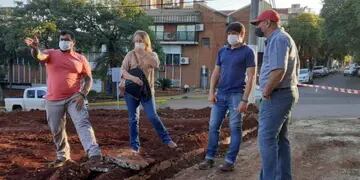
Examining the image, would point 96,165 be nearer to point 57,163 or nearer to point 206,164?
point 57,163

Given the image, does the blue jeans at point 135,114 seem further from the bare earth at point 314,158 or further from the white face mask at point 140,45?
the bare earth at point 314,158

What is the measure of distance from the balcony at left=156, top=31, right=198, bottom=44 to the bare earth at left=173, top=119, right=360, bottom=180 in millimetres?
47530

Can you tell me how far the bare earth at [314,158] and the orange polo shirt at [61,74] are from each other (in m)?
1.65

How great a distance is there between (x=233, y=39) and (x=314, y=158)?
2272 millimetres

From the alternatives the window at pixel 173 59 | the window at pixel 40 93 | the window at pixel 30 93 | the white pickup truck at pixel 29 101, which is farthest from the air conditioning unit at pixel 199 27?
the window at pixel 30 93

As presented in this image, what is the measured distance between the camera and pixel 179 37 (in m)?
58.8

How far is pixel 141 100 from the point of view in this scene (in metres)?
6.73

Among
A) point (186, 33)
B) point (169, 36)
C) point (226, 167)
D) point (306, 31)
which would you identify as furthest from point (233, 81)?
point (306, 31)

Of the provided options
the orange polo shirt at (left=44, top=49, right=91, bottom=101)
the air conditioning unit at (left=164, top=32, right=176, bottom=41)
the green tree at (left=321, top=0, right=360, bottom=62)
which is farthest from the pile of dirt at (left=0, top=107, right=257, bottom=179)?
the air conditioning unit at (left=164, top=32, right=176, bottom=41)

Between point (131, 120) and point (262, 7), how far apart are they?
1073cm

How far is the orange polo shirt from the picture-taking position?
6055mm

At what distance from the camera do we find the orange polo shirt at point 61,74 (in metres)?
6.06

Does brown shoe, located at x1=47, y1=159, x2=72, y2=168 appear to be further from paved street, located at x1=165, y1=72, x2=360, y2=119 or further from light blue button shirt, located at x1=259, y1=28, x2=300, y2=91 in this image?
paved street, located at x1=165, y1=72, x2=360, y2=119

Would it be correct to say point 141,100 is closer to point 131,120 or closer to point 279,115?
point 131,120
